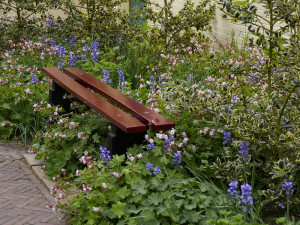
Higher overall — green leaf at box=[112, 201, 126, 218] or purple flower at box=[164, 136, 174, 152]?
purple flower at box=[164, 136, 174, 152]

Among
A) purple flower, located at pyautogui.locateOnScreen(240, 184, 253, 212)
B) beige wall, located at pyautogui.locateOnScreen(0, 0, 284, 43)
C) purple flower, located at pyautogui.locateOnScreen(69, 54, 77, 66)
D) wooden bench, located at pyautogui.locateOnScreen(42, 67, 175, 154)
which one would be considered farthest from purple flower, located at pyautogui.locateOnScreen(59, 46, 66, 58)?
purple flower, located at pyautogui.locateOnScreen(240, 184, 253, 212)

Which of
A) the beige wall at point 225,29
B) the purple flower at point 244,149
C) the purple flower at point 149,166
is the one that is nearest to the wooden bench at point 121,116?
the purple flower at point 149,166

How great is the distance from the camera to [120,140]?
12.5ft

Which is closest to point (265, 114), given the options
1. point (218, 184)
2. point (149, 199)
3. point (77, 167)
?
point (218, 184)

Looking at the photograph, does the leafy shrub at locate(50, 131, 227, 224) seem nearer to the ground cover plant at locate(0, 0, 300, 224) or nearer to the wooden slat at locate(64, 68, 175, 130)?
the ground cover plant at locate(0, 0, 300, 224)

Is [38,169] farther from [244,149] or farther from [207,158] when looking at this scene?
[244,149]

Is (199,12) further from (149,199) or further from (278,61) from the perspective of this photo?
(149,199)

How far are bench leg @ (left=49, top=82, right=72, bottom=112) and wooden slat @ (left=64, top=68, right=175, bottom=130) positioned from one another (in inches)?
8.6

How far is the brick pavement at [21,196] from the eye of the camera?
3520 millimetres

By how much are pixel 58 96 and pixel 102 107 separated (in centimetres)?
147

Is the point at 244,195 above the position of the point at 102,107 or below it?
below

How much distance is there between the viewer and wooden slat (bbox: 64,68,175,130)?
3674 mm

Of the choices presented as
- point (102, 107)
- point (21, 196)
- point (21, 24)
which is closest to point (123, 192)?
point (102, 107)

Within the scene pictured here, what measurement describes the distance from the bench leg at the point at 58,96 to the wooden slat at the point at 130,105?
8.6 inches
